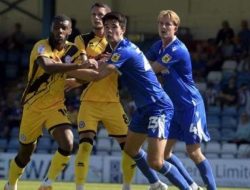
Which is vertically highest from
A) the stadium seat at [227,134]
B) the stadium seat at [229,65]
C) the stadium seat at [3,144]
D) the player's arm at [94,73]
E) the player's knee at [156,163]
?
the player's arm at [94,73]

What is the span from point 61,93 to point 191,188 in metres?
2.03

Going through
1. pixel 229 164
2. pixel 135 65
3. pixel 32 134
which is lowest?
pixel 229 164

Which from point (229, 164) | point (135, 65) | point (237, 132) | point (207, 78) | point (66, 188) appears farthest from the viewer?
point (207, 78)

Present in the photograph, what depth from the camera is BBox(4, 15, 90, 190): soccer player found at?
1239 centimetres

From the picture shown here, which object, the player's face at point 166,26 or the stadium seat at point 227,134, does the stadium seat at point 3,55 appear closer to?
the stadium seat at point 227,134

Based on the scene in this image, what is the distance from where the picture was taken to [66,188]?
51.5ft

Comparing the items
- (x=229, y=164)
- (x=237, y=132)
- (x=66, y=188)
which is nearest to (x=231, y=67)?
(x=237, y=132)

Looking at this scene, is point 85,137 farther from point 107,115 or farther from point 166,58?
point 166,58

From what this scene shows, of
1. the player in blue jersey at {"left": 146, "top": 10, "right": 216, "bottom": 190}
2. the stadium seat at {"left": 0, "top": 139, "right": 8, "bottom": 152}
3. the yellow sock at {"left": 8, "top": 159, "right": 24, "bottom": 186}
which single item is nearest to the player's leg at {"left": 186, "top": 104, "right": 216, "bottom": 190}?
the player in blue jersey at {"left": 146, "top": 10, "right": 216, "bottom": 190}

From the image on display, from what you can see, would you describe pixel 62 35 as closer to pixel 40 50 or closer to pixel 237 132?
pixel 40 50

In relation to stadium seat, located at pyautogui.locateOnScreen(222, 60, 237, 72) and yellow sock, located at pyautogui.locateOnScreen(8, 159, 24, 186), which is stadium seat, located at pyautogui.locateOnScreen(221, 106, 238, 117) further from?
yellow sock, located at pyautogui.locateOnScreen(8, 159, 24, 186)

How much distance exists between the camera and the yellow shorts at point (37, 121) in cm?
1252

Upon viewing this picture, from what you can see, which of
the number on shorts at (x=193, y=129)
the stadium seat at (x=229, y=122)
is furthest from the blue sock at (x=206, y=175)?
the stadium seat at (x=229, y=122)

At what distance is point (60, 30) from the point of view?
1230 cm
